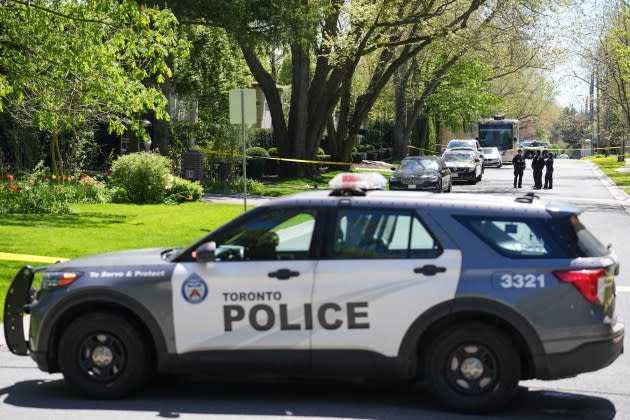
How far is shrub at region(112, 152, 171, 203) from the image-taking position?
90.4 ft

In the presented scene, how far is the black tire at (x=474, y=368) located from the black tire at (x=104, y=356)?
208 cm

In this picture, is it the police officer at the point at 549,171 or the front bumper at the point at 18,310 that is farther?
the police officer at the point at 549,171

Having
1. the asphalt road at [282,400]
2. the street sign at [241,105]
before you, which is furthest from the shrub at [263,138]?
the asphalt road at [282,400]

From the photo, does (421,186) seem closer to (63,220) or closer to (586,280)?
(63,220)

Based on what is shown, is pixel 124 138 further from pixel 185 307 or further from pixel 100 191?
pixel 185 307

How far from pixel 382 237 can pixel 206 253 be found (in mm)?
1234

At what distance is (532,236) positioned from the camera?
7.02m

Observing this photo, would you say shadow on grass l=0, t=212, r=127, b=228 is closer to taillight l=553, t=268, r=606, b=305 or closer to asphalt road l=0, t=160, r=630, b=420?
asphalt road l=0, t=160, r=630, b=420

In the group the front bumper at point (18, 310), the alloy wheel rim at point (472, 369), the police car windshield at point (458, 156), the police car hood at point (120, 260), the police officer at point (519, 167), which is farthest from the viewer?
the police car windshield at point (458, 156)

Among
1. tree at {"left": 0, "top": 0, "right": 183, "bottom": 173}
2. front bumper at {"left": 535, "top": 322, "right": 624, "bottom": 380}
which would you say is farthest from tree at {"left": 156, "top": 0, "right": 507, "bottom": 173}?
front bumper at {"left": 535, "top": 322, "right": 624, "bottom": 380}

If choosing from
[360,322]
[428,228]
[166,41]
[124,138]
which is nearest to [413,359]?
[360,322]

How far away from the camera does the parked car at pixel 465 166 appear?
44875mm

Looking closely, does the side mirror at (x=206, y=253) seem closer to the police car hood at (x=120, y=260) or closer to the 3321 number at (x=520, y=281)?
the police car hood at (x=120, y=260)

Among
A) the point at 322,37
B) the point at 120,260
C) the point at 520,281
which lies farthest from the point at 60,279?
the point at 322,37
